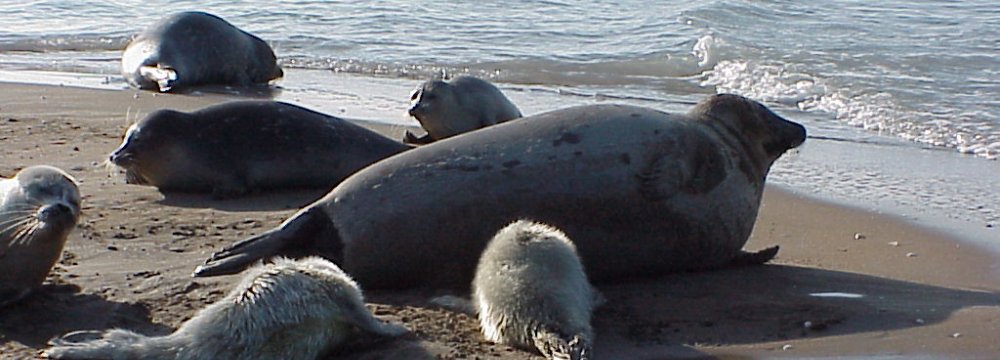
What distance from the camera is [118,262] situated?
15.5 feet

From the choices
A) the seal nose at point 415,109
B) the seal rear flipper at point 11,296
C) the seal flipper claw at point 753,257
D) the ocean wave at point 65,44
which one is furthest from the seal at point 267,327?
the ocean wave at point 65,44

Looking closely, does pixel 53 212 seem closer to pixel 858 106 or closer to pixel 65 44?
pixel 858 106

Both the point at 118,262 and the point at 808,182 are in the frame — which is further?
the point at 808,182

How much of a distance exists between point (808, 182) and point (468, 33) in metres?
7.76

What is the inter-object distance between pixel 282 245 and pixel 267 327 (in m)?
0.99

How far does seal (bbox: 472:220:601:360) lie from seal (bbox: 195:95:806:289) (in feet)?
1.03

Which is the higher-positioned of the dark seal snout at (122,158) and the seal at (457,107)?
the dark seal snout at (122,158)

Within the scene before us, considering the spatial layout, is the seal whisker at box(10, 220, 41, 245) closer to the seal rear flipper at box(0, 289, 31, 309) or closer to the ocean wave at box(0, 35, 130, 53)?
the seal rear flipper at box(0, 289, 31, 309)

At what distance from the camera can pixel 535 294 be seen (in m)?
3.84

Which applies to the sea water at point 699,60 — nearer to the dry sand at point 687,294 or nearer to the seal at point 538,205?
the dry sand at point 687,294

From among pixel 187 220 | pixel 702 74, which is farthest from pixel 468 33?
pixel 187 220

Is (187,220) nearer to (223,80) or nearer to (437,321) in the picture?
(437,321)

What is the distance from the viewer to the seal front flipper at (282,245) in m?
4.48

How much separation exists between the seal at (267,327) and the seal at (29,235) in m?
0.54
